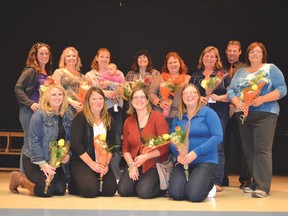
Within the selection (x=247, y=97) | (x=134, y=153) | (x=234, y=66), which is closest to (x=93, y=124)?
(x=134, y=153)

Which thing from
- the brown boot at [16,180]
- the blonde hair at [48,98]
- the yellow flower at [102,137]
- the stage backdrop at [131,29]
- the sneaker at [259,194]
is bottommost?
the brown boot at [16,180]

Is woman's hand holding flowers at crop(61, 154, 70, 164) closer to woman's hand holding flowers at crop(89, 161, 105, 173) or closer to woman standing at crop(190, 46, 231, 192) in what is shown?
woman's hand holding flowers at crop(89, 161, 105, 173)

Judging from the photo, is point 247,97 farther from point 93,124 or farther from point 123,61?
point 123,61

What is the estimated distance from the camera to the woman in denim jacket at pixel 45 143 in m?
5.25

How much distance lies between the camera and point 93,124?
5445 millimetres

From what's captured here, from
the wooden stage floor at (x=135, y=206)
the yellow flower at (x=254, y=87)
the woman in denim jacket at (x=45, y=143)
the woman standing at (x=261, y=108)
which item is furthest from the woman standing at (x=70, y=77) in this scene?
the yellow flower at (x=254, y=87)

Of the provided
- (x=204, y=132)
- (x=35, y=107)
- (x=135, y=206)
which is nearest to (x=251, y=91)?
(x=204, y=132)

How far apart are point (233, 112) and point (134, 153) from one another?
1457 millimetres

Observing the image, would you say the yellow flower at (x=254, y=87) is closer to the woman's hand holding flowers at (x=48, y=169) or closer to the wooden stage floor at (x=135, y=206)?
the wooden stage floor at (x=135, y=206)

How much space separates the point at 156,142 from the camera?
5.22 m

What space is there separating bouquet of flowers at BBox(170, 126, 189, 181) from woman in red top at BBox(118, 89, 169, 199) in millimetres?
248

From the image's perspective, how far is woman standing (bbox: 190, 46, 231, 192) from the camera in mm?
5938

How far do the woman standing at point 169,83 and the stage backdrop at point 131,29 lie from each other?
2101 millimetres

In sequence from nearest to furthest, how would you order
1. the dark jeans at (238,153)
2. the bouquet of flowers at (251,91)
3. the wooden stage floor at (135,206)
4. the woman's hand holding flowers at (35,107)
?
1. the wooden stage floor at (135,206)
2. the bouquet of flowers at (251,91)
3. the woman's hand holding flowers at (35,107)
4. the dark jeans at (238,153)
